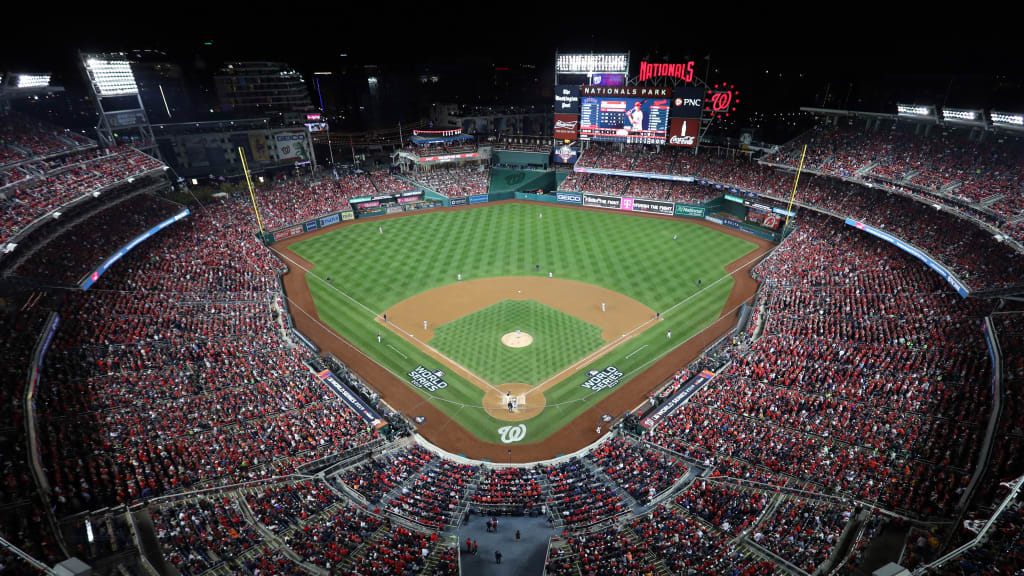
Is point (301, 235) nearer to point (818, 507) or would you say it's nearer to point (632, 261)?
point (632, 261)

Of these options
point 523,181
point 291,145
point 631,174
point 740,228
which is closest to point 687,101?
point 631,174

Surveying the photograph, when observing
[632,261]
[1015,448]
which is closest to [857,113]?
[632,261]

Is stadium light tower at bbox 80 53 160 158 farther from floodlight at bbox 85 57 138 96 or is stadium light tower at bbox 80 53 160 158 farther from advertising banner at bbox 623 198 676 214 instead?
advertising banner at bbox 623 198 676 214

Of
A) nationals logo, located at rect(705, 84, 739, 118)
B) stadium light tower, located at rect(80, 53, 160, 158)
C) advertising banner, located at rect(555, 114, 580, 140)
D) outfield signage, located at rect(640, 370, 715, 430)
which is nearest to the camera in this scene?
outfield signage, located at rect(640, 370, 715, 430)

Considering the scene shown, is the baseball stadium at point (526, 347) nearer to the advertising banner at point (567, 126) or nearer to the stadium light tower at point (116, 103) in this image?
the stadium light tower at point (116, 103)

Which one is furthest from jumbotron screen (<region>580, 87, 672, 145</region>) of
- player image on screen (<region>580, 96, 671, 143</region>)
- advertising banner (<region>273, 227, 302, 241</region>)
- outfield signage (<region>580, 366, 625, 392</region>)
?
outfield signage (<region>580, 366, 625, 392</region>)
